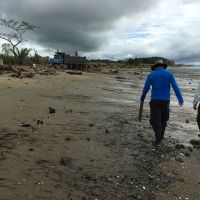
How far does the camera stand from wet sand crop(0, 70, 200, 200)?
15.7 feet

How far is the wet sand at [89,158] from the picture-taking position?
4.78 metres

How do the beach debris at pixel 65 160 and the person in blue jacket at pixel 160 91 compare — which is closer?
the beach debris at pixel 65 160

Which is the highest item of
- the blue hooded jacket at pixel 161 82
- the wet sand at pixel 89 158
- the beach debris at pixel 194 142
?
the blue hooded jacket at pixel 161 82

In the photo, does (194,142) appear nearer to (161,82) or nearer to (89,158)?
(161,82)

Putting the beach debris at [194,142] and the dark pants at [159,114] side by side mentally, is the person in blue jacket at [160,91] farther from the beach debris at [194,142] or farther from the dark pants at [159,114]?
the beach debris at [194,142]

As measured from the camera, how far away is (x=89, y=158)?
20.0ft

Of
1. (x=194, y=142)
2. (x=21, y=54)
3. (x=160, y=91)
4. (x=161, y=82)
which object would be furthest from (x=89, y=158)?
(x=21, y=54)

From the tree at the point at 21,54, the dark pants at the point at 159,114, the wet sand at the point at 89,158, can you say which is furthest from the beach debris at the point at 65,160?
the tree at the point at 21,54

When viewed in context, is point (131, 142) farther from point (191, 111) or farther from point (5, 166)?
point (191, 111)

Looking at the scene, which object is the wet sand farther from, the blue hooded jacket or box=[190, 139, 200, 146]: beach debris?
the blue hooded jacket

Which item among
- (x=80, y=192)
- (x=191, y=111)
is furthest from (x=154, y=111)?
(x=191, y=111)

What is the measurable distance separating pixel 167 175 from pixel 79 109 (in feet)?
18.9

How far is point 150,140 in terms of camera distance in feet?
25.6

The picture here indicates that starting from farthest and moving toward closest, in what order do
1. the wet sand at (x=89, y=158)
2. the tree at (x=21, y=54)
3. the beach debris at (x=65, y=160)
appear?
the tree at (x=21, y=54) → the beach debris at (x=65, y=160) → the wet sand at (x=89, y=158)
